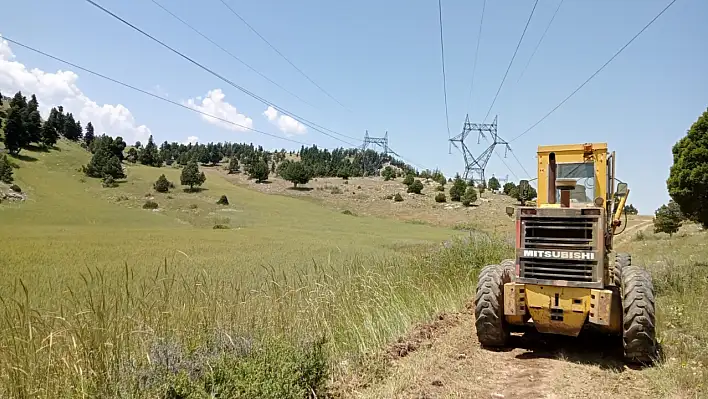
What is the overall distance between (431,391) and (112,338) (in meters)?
3.56

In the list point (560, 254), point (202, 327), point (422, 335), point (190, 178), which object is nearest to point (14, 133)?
point (190, 178)

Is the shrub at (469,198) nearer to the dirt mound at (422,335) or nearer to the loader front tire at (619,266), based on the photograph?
the loader front tire at (619,266)

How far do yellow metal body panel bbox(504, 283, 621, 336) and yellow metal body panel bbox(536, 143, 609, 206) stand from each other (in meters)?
1.78

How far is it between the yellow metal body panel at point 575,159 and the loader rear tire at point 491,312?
171 centimetres

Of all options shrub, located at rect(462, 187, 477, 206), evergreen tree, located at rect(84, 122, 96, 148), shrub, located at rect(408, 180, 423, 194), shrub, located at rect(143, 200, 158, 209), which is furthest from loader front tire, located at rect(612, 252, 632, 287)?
evergreen tree, located at rect(84, 122, 96, 148)

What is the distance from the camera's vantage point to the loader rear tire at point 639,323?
626cm

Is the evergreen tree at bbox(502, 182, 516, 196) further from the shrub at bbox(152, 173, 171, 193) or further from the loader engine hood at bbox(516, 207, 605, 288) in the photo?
the loader engine hood at bbox(516, 207, 605, 288)

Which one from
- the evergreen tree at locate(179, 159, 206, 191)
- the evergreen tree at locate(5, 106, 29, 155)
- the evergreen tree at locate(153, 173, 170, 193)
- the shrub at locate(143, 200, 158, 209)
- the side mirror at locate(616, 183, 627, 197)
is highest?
the evergreen tree at locate(5, 106, 29, 155)

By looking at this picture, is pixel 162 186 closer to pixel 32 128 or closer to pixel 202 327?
pixel 32 128

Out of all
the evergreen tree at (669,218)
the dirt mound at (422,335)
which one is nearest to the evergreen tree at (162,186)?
the evergreen tree at (669,218)

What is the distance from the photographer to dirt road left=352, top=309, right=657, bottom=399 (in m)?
5.38

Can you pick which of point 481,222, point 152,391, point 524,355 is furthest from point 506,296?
point 481,222

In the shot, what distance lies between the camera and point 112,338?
16.1 ft

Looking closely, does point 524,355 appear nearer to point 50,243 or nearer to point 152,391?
point 152,391
